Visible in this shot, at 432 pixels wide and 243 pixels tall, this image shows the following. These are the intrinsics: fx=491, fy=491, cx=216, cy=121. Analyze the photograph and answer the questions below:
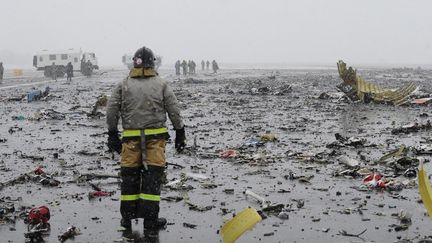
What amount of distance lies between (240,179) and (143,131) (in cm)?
292

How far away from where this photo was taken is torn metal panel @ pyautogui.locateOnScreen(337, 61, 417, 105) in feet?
64.5

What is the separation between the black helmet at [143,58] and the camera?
17.5 ft

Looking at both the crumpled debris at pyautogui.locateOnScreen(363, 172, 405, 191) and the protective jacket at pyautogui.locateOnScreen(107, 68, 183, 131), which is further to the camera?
the crumpled debris at pyautogui.locateOnScreen(363, 172, 405, 191)

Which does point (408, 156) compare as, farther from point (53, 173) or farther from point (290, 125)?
point (53, 173)

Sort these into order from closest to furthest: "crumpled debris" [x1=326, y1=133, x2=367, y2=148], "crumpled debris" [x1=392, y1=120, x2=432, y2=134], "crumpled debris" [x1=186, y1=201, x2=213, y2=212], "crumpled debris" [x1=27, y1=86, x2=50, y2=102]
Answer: "crumpled debris" [x1=186, y1=201, x2=213, y2=212] < "crumpled debris" [x1=326, y1=133, x2=367, y2=148] < "crumpled debris" [x1=392, y1=120, x2=432, y2=134] < "crumpled debris" [x1=27, y1=86, x2=50, y2=102]

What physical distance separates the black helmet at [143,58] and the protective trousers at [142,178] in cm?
82

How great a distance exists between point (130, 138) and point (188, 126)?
29.9 ft

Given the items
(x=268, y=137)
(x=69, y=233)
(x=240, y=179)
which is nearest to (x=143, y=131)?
(x=69, y=233)

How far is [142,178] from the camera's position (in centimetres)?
546

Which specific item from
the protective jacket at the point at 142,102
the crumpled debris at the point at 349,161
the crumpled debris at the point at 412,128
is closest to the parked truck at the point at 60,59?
the crumpled debris at the point at 412,128

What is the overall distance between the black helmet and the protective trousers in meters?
0.82

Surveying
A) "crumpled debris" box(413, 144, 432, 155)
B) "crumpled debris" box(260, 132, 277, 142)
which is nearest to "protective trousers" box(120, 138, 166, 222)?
"crumpled debris" box(413, 144, 432, 155)

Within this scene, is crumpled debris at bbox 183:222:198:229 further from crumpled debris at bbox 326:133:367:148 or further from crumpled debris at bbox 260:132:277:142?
crumpled debris at bbox 260:132:277:142

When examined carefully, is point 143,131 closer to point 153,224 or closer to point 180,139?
point 180,139
